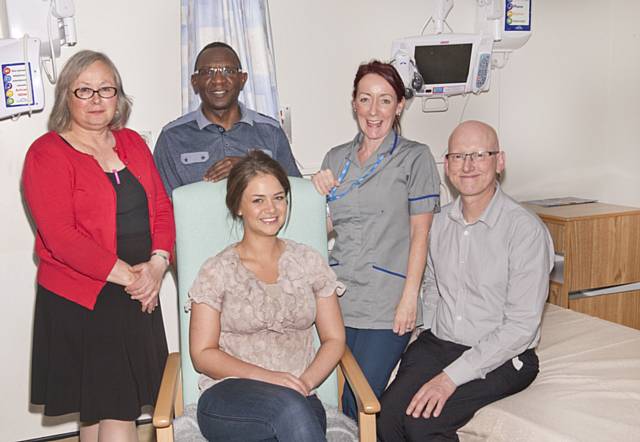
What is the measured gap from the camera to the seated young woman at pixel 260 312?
6.44 ft

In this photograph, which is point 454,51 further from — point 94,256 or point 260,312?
point 94,256

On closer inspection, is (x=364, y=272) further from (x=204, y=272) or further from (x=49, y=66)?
(x=49, y=66)

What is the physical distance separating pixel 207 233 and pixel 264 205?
284 mm

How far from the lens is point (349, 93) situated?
3.49m

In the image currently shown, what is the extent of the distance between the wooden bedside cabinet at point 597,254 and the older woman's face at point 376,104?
5.34 ft

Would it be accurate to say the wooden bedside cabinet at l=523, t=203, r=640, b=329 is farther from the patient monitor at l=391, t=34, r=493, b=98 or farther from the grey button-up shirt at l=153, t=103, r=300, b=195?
the grey button-up shirt at l=153, t=103, r=300, b=195

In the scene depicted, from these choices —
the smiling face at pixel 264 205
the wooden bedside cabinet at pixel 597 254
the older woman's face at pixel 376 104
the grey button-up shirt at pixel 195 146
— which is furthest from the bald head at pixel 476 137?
the wooden bedside cabinet at pixel 597 254

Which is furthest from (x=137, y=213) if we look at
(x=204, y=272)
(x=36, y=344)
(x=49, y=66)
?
(x=49, y=66)

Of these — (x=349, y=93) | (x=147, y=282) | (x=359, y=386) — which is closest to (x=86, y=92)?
(x=147, y=282)

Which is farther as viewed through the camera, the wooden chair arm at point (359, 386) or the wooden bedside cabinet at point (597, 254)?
the wooden bedside cabinet at point (597, 254)

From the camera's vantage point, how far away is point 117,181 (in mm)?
2189

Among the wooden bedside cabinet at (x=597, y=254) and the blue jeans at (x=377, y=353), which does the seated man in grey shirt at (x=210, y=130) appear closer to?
the blue jeans at (x=377, y=353)

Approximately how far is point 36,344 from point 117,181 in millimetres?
563

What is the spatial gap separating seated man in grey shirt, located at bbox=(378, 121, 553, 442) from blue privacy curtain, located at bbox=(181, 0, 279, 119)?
109 centimetres
